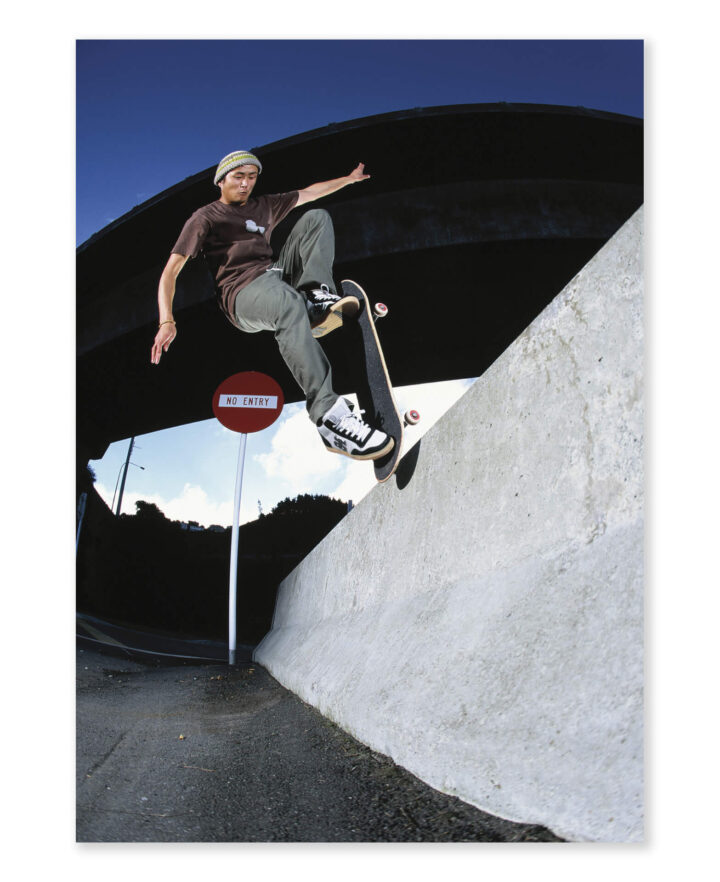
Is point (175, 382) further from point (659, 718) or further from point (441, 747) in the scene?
point (659, 718)

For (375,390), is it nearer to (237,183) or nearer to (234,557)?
(237,183)

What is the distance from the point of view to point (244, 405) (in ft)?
10.1

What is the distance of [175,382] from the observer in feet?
10.3

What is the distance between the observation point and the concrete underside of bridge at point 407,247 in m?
2.76

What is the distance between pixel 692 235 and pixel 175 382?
2.52 metres

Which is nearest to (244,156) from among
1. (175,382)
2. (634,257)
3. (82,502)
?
(175,382)

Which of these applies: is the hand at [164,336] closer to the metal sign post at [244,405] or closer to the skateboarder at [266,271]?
the skateboarder at [266,271]

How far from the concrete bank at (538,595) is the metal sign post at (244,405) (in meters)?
1.02

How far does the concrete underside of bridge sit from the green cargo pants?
0.29 feet

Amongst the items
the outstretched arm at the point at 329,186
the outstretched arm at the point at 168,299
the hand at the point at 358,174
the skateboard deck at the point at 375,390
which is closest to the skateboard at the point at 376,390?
the skateboard deck at the point at 375,390

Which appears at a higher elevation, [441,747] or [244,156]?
[244,156]

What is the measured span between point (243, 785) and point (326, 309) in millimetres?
2055

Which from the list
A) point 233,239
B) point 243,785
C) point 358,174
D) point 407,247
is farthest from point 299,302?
point 243,785

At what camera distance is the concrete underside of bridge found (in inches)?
109
